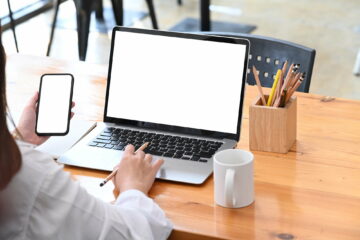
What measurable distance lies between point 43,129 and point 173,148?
0.99 ft

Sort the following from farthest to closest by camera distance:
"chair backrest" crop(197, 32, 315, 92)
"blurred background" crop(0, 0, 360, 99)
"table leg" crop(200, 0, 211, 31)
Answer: "table leg" crop(200, 0, 211, 31) < "blurred background" crop(0, 0, 360, 99) < "chair backrest" crop(197, 32, 315, 92)

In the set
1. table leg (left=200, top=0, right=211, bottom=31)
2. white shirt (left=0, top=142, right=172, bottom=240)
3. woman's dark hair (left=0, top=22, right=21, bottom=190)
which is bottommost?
table leg (left=200, top=0, right=211, bottom=31)

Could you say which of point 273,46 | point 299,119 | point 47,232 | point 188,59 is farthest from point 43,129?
point 273,46

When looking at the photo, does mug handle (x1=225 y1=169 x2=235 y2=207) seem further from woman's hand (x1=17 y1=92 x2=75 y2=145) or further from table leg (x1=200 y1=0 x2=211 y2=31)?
table leg (x1=200 y1=0 x2=211 y2=31)

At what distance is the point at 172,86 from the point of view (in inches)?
63.4

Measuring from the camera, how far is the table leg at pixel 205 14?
14.5 ft

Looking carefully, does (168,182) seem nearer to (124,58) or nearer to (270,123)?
(270,123)

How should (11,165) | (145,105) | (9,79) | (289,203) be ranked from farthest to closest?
(9,79)
(145,105)
(289,203)
(11,165)

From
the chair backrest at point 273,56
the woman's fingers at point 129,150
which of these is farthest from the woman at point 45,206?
the chair backrest at point 273,56

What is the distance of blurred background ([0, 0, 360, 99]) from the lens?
4129 mm

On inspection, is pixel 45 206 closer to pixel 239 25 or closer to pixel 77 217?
pixel 77 217

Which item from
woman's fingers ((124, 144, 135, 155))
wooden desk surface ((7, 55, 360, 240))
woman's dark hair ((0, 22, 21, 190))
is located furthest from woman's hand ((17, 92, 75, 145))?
woman's dark hair ((0, 22, 21, 190))

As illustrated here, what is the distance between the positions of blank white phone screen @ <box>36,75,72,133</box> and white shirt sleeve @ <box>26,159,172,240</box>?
1.25 feet

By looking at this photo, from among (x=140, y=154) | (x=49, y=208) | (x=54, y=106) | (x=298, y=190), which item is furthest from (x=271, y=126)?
(x=49, y=208)
